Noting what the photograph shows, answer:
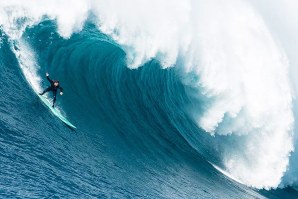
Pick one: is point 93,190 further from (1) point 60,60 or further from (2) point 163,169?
(1) point 60,60

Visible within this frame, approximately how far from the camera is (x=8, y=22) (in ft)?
43.7

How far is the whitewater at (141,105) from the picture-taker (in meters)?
9.05

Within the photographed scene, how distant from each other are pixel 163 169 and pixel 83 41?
24.3 feet

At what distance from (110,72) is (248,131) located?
7398mm

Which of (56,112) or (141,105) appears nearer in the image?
(56,112)

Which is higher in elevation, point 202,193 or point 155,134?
point 155,134

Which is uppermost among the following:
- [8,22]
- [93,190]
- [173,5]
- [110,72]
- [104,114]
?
→ [173,5]

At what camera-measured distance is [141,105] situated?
17.1 m

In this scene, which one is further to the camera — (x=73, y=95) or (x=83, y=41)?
(x=83, y=41)

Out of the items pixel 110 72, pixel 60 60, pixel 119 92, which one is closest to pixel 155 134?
pixel 119 92

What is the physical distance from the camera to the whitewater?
9055 millimetres

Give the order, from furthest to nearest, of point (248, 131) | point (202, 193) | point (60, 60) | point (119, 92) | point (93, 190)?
point (248, 131) < point (119, 92) < point (60, 60) < point (202, 193) < point (93, 190)

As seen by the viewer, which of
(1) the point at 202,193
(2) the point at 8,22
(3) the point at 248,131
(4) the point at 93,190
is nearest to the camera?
(4) the point at 93,190

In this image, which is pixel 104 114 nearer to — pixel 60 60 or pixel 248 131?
pixel 60 60
